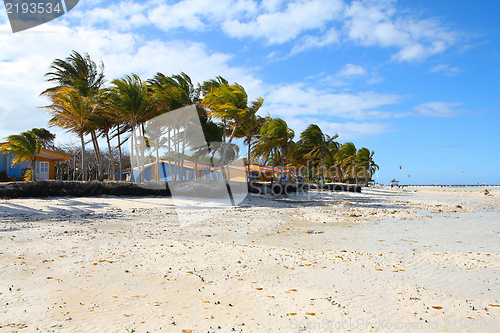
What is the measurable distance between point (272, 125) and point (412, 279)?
31.9m

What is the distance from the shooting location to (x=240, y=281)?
4.63 metres

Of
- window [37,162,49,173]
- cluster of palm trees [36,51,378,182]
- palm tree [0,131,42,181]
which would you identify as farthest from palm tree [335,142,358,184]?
palm tree [0,131,42,181]

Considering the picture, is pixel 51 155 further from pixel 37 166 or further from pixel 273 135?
pixel 273 135

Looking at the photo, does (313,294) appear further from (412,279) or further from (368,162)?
(368,162)

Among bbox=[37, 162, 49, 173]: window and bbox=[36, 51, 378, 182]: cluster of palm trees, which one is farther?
bbox=[37, 162, 49, 173]: window

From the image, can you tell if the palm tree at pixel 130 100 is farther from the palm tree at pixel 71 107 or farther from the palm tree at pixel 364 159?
the palm tree at pixel 364 159

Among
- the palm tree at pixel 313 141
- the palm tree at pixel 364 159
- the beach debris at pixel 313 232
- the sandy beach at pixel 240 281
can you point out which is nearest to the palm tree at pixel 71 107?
the sandy beach at pixel 240 281

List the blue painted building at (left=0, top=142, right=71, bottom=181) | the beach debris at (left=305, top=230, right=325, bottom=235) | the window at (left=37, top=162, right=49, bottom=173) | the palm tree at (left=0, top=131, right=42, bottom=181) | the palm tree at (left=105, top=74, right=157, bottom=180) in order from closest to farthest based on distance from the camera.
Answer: the beach debris at (left=305, top=230, right=325, bottom=235) → the palm tree at (left=0, top=131, right=42, bottom=181) → the palm tree at (left=105, top=74, right=157, bottom=180) → the blue painted building at (left=0, top=142, right=71, bottom=181) → the window at (left=37, top=162, right=49, bottom=173)

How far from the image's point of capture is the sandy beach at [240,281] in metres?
3.34

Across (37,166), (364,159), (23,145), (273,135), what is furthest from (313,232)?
(364,159)

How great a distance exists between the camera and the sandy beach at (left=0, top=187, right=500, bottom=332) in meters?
3.34

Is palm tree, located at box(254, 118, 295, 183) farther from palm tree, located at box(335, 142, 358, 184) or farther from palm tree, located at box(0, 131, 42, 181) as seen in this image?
palm tree, located at box(335, 142, 358, 184)

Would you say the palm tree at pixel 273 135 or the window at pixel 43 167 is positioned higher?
the palm tree at pixel 273 135

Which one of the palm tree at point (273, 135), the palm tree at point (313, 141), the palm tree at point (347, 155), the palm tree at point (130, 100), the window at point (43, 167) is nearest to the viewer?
the palm tree at point (130, 100)
